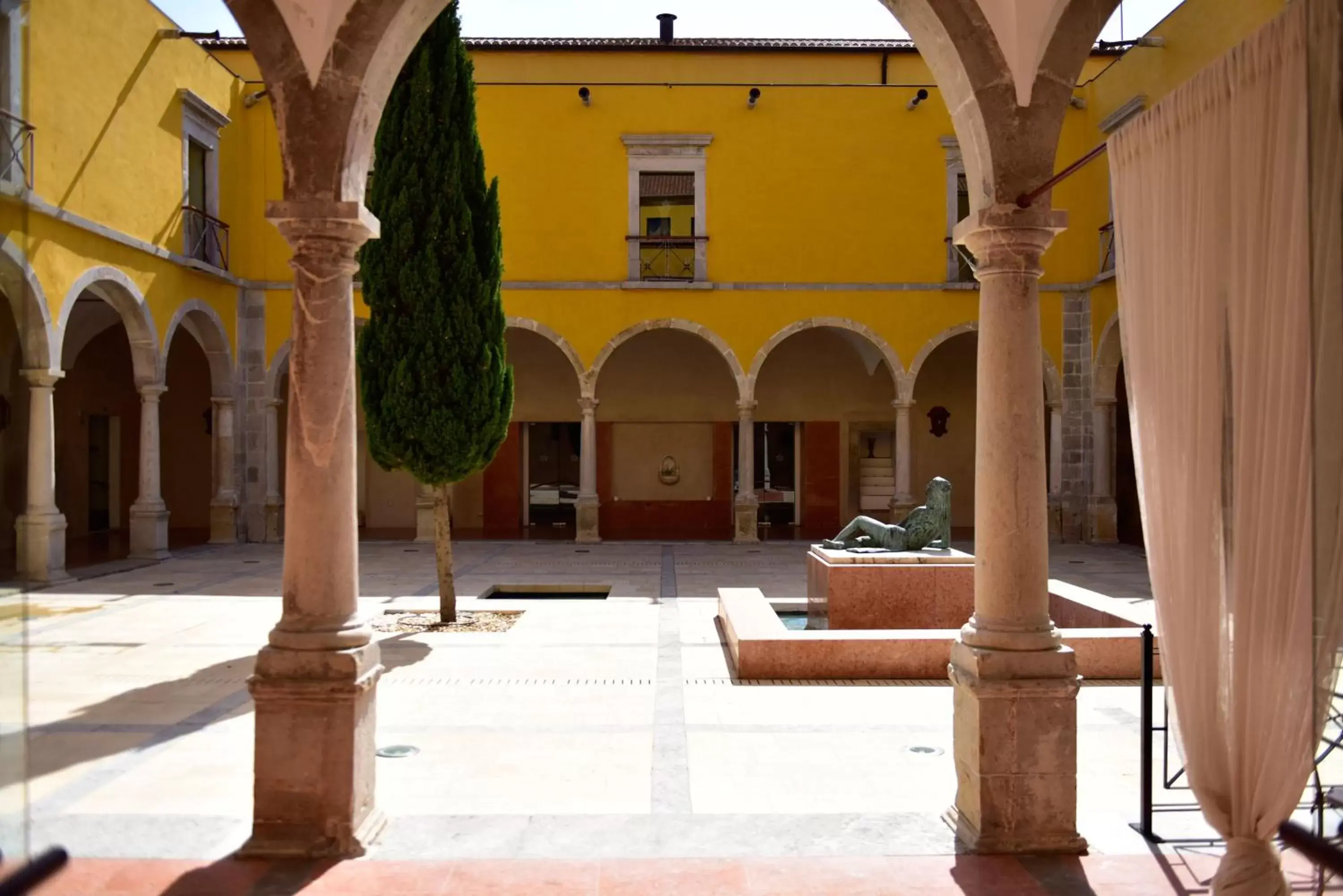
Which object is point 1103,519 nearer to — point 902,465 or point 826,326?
point 902,465

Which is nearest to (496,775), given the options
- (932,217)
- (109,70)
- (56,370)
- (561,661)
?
(561,661)

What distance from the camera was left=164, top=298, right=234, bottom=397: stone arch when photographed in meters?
16.7

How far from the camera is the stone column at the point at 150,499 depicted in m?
14.7

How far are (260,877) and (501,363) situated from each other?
21.0 feet

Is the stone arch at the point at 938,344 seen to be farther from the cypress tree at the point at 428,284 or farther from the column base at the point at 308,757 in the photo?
the column base at the point at 308,757

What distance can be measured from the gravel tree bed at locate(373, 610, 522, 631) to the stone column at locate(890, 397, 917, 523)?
8.91 metres

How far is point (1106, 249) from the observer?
17250 mm

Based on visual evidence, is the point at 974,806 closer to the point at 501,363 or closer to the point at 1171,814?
the point at 1171,814

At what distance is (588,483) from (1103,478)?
9.16 meters

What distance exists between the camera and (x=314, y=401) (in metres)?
4.20

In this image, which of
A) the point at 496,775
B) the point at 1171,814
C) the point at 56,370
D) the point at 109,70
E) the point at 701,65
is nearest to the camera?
the point at 1171,814

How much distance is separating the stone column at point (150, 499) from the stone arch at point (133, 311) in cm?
25

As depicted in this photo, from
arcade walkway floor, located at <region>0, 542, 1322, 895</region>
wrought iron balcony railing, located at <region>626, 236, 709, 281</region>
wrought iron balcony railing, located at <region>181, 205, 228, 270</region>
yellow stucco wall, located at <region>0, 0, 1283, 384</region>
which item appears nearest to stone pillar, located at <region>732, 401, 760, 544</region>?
yellow stucco wall, located at <region>0, 0, 1283, 384</region>

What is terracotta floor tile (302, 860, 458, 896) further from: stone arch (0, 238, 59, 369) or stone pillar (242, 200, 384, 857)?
stone arch (0, 238, 59, 369)
